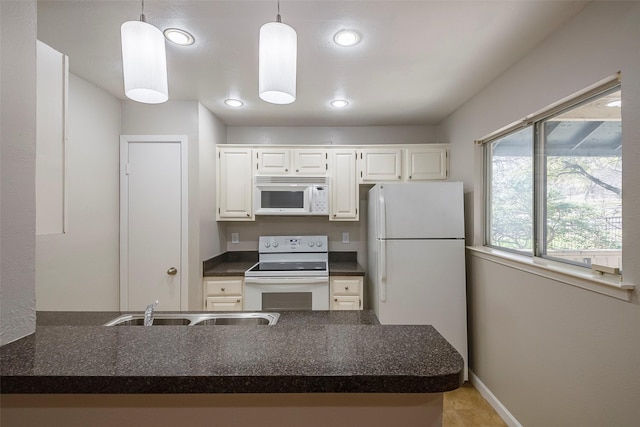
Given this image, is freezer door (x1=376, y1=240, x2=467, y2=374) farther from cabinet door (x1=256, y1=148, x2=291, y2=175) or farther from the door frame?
the door frame

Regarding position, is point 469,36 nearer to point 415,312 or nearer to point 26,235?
point 415,312

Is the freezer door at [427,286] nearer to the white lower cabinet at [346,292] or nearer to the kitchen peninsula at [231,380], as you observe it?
the white lower cabinet at [346,292]

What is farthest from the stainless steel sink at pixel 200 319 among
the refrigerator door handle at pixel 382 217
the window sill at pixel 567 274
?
the window sill at pixel 567 274

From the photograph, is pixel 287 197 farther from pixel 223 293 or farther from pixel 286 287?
pixel 223 293

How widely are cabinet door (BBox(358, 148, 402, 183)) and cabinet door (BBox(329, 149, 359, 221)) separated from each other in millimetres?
107

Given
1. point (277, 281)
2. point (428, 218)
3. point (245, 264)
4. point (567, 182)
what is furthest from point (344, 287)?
point (567, 182)

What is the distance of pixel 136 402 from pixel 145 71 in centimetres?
100

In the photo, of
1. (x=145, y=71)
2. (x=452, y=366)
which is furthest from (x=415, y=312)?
(x=145, y=71)

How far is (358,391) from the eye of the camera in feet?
2.16

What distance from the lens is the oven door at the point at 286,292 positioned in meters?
2.69

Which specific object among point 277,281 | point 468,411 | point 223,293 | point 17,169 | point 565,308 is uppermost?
point 17,169

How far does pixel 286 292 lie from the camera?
2711 mm

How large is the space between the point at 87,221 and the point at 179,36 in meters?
1.59

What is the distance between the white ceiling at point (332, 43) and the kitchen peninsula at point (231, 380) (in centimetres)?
152
